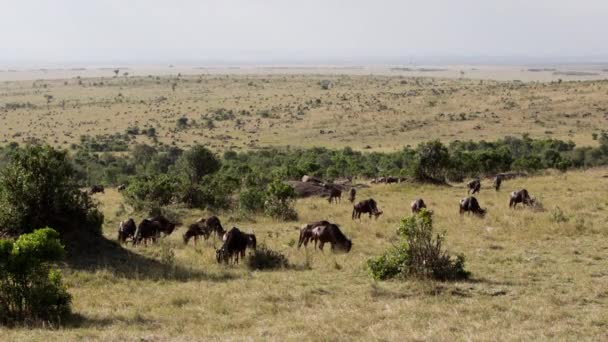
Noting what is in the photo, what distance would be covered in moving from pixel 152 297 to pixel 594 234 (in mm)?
15745

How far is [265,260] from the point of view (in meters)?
18.4

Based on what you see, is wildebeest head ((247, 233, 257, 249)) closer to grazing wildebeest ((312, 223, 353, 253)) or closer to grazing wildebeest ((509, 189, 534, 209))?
grazing wildebeest ((312, 223, 353, 253))

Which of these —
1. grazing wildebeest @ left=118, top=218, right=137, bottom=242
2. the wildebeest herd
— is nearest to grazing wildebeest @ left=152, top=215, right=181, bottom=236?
the wildebeest herd

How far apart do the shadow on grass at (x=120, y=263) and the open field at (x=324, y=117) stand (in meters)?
63.6

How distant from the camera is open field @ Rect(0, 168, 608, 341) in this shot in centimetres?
1124

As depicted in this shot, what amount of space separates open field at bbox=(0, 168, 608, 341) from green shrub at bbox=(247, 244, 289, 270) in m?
0.64

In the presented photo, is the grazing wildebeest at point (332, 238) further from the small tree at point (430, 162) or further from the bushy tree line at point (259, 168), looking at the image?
the small tree at point (430, 162)

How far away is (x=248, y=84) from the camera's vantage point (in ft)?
612

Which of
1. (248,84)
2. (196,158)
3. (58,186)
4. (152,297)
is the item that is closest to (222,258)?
(152,297)

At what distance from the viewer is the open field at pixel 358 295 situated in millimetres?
11242

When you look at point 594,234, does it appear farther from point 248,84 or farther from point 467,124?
point 248,84

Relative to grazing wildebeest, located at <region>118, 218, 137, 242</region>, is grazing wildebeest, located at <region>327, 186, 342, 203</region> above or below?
below

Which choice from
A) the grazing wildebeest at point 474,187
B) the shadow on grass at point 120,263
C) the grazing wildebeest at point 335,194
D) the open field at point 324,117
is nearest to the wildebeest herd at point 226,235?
the shadow on grass at point 120,263

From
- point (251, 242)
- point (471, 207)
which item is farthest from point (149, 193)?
point (471, 207)
